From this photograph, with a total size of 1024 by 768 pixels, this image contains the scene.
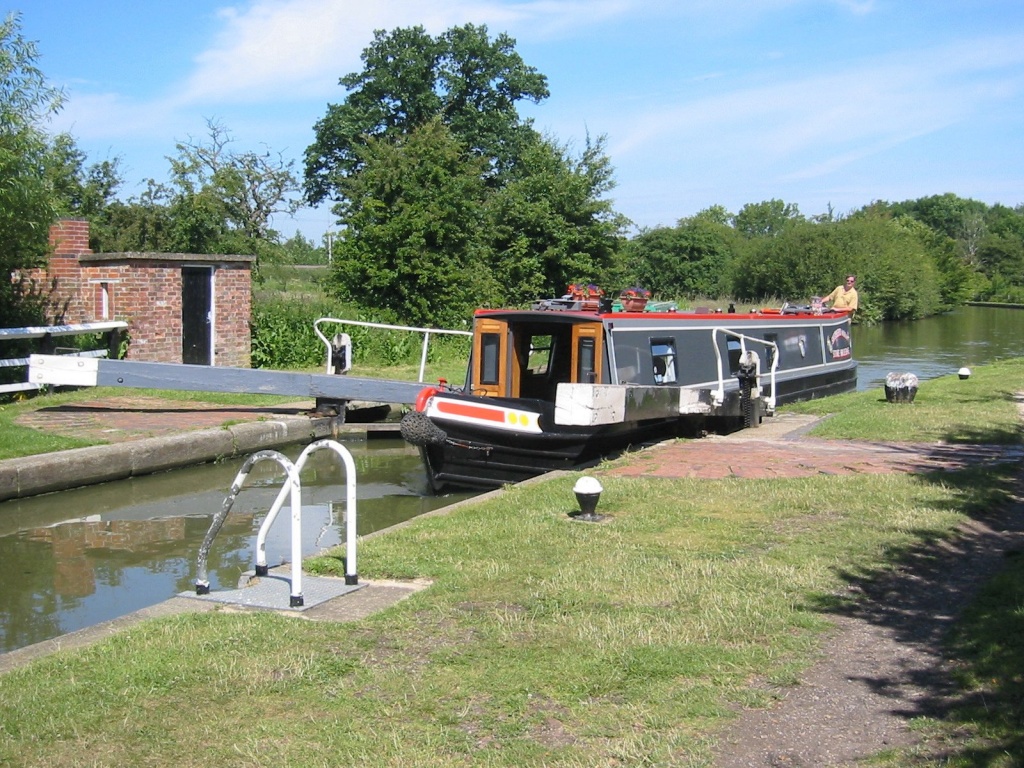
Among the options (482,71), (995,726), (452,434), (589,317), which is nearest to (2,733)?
(995,726)

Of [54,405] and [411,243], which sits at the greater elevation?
[411,243]

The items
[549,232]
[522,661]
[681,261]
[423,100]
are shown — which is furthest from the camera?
[681,261]

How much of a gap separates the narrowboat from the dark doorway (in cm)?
665

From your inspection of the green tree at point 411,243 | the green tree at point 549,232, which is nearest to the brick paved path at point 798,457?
the green tree at point 411,243

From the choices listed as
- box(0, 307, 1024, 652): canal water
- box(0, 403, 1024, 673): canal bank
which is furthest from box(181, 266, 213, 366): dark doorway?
box(0, 403, 1024, 673): canal bank

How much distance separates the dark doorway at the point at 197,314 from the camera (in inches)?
710

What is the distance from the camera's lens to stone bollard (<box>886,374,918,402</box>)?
51.1ft

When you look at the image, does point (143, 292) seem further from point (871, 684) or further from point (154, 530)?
point (871, 684)

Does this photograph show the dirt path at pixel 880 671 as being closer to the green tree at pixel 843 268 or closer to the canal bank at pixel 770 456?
the canal bank at pixel 770 456

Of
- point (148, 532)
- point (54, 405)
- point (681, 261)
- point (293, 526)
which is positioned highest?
point (681, 261)

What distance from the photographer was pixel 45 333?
15.1m

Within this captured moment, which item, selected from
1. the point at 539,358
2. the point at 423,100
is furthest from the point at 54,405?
the point at 423,100

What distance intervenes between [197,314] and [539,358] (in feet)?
22.5

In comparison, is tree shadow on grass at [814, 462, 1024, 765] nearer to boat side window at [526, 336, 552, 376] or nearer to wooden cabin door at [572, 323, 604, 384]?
wooden cabin door at [572, 323, 604, 384]
